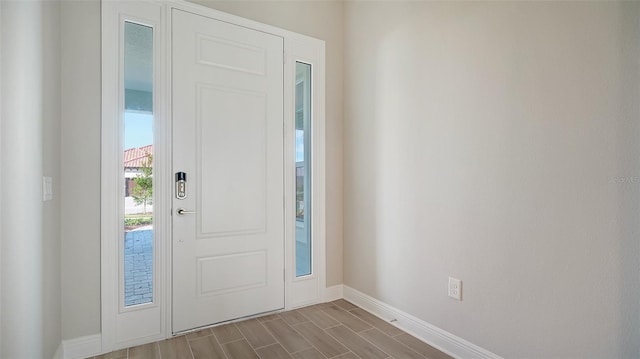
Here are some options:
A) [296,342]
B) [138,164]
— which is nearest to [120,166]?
[138,164]

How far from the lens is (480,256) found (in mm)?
1945

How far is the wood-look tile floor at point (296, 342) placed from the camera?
82.6 inches

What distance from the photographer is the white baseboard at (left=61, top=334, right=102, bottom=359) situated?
79.0 inches

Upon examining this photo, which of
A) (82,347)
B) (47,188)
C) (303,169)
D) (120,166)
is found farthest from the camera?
(303,169)

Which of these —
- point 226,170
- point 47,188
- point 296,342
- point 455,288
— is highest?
point 226,170

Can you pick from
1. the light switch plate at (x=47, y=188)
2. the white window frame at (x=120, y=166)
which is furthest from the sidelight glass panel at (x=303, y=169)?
the light switch plate at (x=47, y=188)

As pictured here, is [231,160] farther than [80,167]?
Yes

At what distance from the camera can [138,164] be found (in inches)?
87.8

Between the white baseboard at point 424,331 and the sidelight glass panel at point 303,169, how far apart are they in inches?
21.6

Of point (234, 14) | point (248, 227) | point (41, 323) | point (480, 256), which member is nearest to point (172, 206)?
point (248, 227)

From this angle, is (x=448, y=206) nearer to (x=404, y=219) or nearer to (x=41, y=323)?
(x=404, y=219)

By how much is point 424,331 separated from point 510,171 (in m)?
1.21

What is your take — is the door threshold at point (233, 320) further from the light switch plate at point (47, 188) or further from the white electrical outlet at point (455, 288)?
the white electrical outlet at point (455, 288)

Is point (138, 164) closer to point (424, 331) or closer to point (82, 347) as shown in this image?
point (82, 347)
